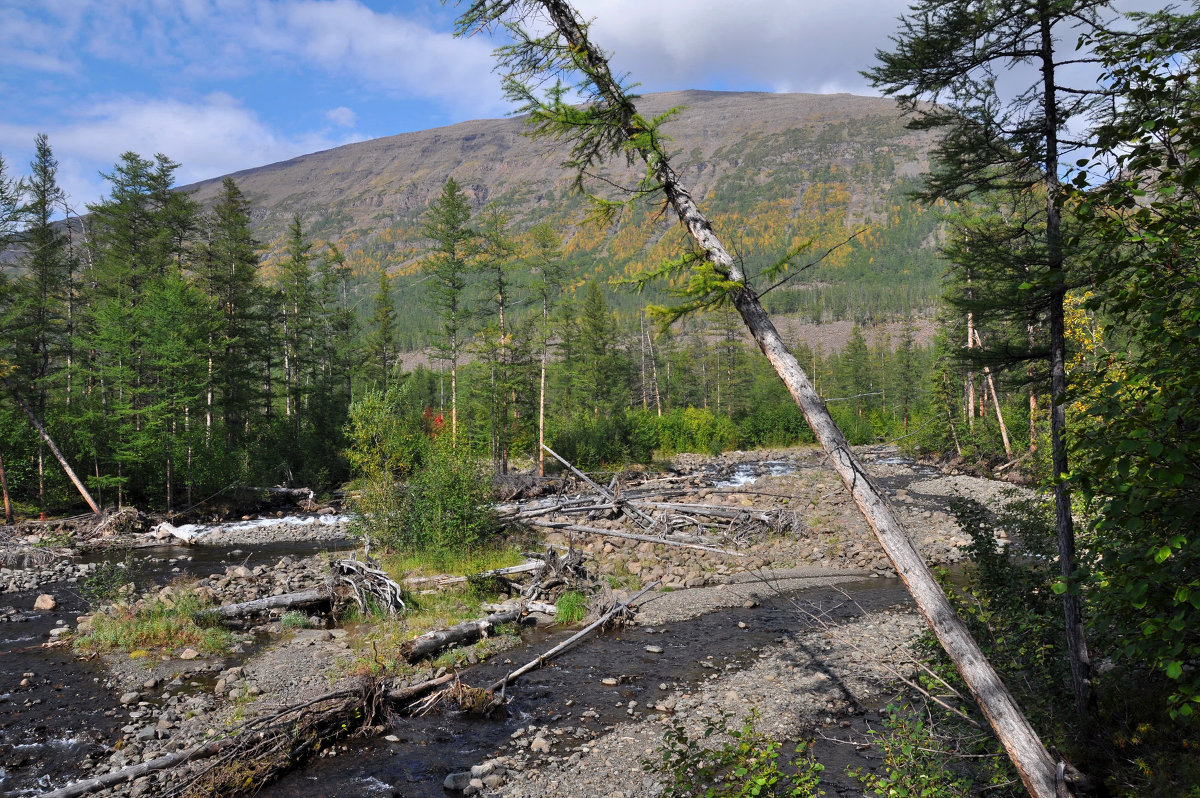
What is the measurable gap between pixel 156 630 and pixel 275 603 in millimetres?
2158

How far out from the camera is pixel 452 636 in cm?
1139

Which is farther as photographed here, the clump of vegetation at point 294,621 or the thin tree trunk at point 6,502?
the thin tree trunk at point 6,502

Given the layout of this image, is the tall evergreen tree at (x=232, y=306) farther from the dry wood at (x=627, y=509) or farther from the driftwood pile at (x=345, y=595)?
the driftwood pile at (x=345, y=595)

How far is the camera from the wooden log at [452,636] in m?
10.7

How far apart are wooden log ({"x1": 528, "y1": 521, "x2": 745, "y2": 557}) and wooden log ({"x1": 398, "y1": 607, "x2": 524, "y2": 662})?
6594 millimetres

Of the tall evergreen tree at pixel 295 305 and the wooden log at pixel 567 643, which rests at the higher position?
the tall evergreen tree at pixel 295 305

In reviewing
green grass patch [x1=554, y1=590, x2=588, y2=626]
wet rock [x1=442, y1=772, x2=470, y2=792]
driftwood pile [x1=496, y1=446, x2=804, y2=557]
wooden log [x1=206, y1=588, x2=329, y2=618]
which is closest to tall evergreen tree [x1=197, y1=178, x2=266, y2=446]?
driftwood pile [x1=496, y1=446, x2=804, y2=557]

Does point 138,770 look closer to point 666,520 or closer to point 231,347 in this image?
point 666,520

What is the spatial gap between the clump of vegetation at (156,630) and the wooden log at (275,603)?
386 mm

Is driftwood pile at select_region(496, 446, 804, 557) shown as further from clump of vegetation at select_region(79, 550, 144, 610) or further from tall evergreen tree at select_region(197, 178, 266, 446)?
tall evergreen tree at select_region(197, 178, 266, 446)

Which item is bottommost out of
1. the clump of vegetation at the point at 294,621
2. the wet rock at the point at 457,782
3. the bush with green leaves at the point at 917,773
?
the clump of vegetation at the point at 294,621

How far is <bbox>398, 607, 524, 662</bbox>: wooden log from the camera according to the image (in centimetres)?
1068

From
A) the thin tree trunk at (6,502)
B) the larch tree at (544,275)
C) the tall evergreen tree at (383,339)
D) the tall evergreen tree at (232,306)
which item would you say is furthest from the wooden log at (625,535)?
the tall evergreen tree at (383,339)

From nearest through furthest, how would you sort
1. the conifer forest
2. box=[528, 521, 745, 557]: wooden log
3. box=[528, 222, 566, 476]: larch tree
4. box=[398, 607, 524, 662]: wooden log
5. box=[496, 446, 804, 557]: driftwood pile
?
the conifer forest < box=[398, 607, 524, 662]: wooden log < box=[528, 521, 745, 557]: wooden log < box=[496, 446, 804, 557]: driftwood pile < box=[528, 222, 566, 476]: larch tree
